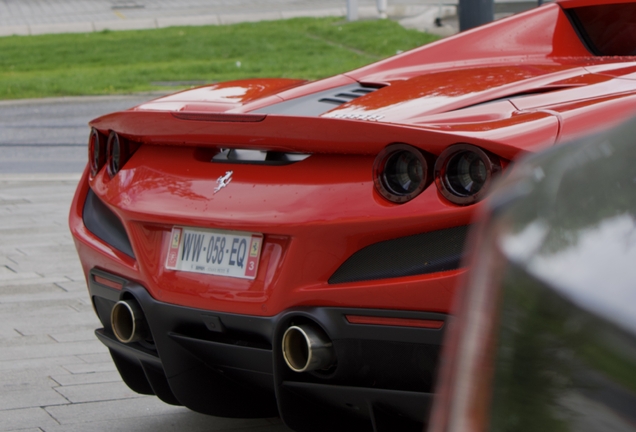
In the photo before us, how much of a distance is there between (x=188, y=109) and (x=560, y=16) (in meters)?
1.58

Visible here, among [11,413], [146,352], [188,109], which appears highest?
[188,109]

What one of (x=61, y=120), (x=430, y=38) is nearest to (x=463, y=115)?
(x=61, y=120)

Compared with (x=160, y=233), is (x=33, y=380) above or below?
below

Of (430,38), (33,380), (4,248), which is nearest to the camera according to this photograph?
(33,380)

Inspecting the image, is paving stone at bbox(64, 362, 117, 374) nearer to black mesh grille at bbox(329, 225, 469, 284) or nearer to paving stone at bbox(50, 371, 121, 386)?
paving stone at bbox(50, 371, 121, 386)

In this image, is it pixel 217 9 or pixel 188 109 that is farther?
pixel 217 9

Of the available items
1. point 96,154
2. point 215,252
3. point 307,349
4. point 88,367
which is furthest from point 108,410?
point 307,349

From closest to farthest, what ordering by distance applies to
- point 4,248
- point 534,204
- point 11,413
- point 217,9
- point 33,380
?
1. point 534,204
2. point 11,413
3. point 33,380
4. point 4,248
5. point 217,9

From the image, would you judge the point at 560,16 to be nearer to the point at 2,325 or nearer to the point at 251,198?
the point at 251,198

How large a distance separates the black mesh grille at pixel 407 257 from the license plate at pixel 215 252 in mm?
291

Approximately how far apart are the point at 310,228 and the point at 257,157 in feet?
1.71

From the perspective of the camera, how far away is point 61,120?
14.2 metres

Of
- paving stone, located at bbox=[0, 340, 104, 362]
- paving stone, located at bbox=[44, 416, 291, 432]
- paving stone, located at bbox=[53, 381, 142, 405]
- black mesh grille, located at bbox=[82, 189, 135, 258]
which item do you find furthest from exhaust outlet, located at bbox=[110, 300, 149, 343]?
paving stone, located at bbox=[0, 340, 104, 362]

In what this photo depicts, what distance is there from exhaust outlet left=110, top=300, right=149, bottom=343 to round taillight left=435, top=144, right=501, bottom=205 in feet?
3.80
